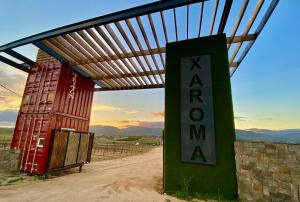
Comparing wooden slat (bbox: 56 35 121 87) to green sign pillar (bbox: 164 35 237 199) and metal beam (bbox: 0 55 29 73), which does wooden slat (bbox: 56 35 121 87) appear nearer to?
metal beam (bbox: 0 55 29 73)

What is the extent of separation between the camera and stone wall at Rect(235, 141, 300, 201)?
389cm

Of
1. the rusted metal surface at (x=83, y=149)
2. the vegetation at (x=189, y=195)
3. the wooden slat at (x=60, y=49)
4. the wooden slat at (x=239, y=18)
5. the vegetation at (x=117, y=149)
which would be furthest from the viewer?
the vegetation at (x=117, y=149)

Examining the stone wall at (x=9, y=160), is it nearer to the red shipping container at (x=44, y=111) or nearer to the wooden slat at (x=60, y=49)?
the red shipping container at (x=44, y=111)

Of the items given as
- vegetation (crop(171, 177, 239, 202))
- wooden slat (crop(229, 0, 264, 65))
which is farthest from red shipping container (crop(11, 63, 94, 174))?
wooden slat (crop(229, 0, 264, 65))

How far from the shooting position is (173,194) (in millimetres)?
5047

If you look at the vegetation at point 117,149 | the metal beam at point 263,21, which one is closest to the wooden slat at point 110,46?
the metal beam at point 263,21

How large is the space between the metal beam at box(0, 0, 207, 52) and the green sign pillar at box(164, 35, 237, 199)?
1600 millimetres

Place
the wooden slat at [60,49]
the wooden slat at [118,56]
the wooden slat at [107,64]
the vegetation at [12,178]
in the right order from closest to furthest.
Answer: the vegetation at [12,178] < the wooden slat at [107,64] < the wooden slat at [60,49] < the wooden slat at [118,56]

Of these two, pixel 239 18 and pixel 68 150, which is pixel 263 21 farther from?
pixel 68 150

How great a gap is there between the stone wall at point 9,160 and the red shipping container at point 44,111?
0.71ft

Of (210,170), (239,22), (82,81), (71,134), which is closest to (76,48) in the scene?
(82,81)

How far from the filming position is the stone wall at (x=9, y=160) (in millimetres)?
7346

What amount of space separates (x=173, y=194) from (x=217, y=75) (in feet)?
13.0

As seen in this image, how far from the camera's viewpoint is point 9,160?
7.46m
